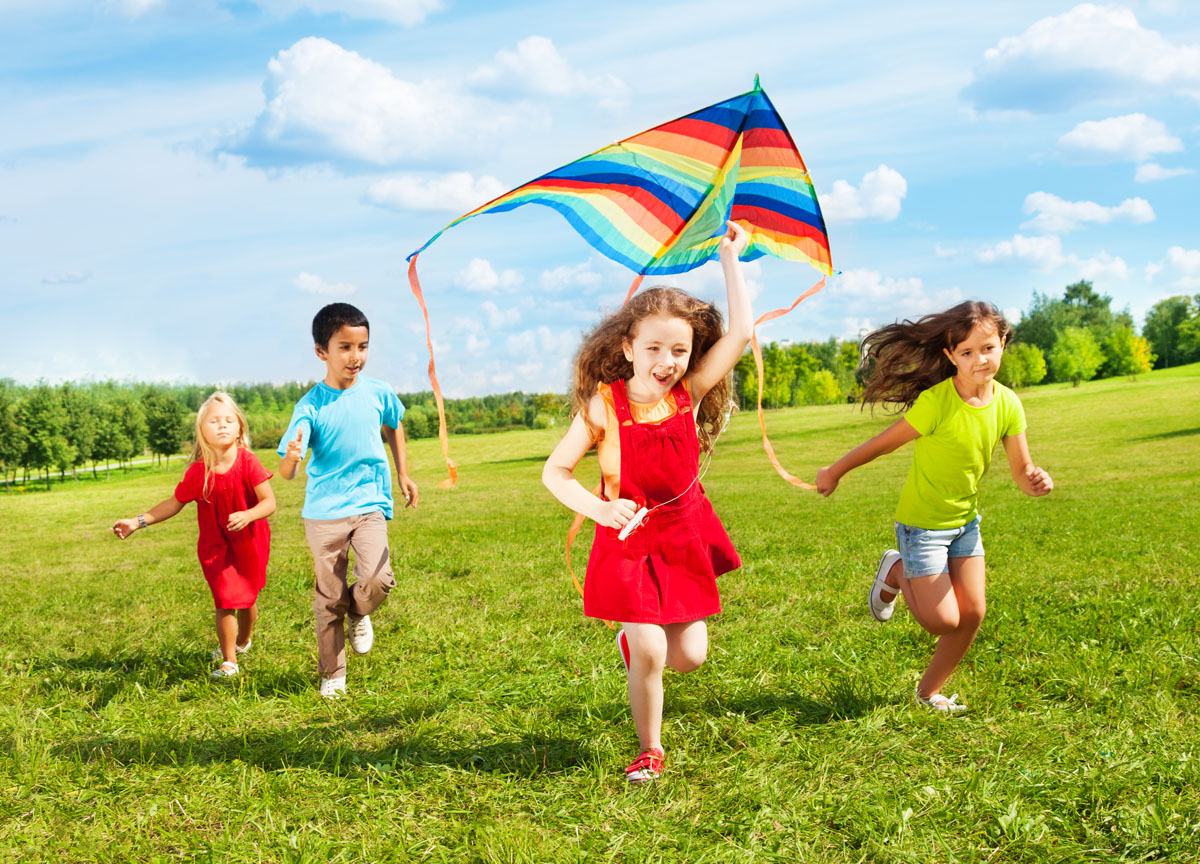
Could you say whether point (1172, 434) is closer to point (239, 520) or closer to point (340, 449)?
point (340, 449)

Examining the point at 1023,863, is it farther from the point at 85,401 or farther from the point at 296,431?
the point at 85,401

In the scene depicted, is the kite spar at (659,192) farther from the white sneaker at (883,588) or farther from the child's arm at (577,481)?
the white sneaker at (883,588)

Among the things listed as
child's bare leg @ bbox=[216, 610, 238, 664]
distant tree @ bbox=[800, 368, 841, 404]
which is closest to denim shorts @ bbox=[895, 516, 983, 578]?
child's bare leg @ bbox=[216, 610, 238, 664]

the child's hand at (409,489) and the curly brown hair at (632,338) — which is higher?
the curly brown hair at (632,338)

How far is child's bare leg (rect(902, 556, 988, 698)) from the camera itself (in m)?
4.64

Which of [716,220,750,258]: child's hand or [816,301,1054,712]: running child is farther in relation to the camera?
[816,301,1054,712]: running child

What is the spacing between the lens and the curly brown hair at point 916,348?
15.6 ft

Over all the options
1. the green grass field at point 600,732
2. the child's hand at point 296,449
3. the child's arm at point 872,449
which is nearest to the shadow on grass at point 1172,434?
the green grass field at point 600,732

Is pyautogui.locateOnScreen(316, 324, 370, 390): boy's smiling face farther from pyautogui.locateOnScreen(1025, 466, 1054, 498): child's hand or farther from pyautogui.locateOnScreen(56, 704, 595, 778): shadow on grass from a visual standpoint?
pyautogui.locateOnScreen(1025, 466, 1054, 498): child's hand

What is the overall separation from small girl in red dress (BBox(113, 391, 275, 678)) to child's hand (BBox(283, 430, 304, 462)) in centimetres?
88

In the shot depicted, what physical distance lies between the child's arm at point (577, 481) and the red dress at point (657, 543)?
15 cm

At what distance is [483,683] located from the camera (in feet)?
17.8

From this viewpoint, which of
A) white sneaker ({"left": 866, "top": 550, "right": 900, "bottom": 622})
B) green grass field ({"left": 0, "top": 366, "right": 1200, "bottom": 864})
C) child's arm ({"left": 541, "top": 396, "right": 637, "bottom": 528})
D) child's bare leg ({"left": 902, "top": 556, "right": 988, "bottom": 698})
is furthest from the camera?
white sneaker ({"left": 866, "top": 550, "right": 900, "bottom": 622})

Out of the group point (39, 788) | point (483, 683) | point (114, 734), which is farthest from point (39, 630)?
point (483, 683)
